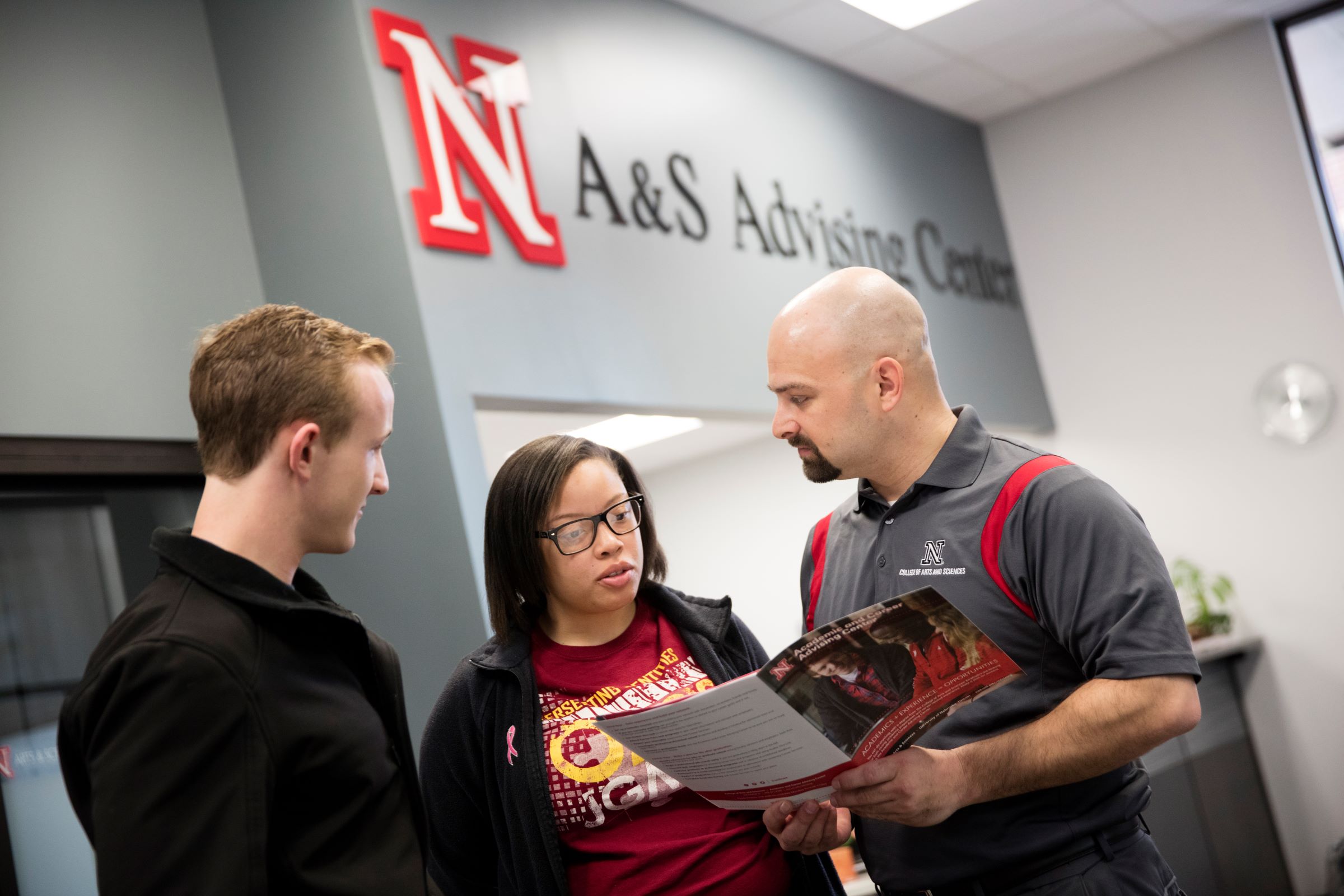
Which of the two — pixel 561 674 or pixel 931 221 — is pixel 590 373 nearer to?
pixel 561 674

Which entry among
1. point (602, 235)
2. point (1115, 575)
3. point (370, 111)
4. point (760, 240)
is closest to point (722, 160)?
point (760, 240)

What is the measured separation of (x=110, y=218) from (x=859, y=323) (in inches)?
81.8

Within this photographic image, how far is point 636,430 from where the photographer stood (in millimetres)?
5453

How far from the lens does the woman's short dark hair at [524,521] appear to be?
1.77 meters

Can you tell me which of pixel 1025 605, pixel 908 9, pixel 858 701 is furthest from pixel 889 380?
pixel 908 9

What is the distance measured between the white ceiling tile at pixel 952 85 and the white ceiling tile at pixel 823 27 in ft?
2.00

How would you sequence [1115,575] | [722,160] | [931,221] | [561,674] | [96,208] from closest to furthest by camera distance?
[1115,575] < [561,674] < [96,208] < [722,160] < [931,221]

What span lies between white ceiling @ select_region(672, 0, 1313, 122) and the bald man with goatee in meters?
2.92

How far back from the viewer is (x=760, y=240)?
13.9ft

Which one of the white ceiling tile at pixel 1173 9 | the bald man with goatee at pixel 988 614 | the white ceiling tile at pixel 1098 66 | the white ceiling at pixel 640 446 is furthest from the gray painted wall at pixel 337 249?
the white ceiling tile at pixel 1098 66

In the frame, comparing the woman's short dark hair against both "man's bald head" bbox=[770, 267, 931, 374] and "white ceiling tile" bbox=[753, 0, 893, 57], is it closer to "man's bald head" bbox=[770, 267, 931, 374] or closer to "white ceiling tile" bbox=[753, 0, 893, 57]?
"man's bald head" bbox=[770, 267, 931, 374]

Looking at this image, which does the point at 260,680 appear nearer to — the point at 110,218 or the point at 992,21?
the point at 110,218

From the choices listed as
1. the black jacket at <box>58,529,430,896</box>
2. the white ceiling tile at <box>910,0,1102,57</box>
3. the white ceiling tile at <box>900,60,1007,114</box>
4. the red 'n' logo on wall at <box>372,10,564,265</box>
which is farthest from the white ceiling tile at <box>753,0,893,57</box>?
the black jacket at <box>58,529,430,896</box>

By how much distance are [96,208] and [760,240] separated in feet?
7.38
